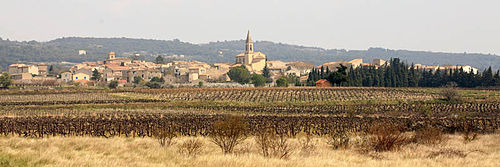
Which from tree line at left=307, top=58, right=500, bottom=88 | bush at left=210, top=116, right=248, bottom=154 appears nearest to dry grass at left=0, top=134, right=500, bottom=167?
bush at left=210, top=116, right=248, bottom=154

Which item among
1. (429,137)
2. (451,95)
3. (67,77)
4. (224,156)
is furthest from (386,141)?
(67,77)

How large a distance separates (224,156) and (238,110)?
34.6m

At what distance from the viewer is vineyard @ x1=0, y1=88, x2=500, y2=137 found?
33219 mm

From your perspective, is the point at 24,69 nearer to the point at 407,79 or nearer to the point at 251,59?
the point at 251,59

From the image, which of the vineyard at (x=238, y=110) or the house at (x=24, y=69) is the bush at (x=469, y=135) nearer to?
the vineyard at (x=238, y=110)

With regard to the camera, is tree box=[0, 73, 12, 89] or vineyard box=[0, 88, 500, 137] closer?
vineyard box=[0, 88, 500, 137]

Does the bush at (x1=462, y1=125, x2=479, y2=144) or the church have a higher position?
the church

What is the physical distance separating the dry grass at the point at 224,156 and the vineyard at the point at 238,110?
8638 millimetres

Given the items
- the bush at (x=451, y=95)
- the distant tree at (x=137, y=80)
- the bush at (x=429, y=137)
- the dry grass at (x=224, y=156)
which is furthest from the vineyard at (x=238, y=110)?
the distant tree at (x=137, y=80)

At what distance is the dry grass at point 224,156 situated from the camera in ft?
50.4

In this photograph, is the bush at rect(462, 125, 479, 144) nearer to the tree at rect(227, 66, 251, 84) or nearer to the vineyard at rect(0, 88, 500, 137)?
the vineyard at rect(0, 88, 500, 137)

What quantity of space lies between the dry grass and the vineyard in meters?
8.64

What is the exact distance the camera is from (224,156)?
16609mm

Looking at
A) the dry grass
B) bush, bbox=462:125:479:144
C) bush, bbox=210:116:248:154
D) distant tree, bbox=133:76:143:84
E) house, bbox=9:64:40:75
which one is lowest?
distant tree, bbox=133:76:143:84
